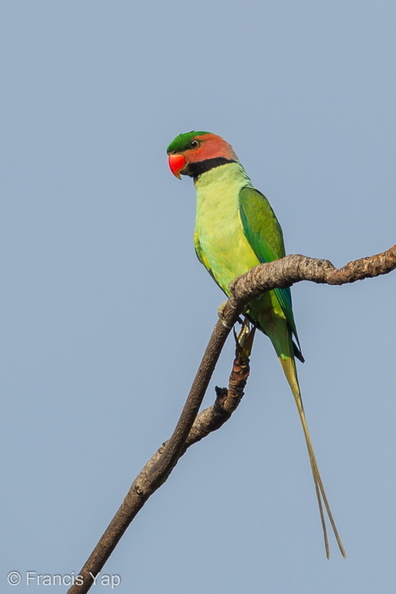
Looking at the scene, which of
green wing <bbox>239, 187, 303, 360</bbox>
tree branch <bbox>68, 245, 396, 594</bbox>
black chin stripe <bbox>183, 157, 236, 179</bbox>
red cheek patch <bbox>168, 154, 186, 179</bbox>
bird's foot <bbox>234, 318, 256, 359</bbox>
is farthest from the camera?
red cheek patch <bbox>168, 154, 186, 179</bbox>

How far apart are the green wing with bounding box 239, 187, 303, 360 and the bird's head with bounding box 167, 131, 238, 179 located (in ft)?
1.72

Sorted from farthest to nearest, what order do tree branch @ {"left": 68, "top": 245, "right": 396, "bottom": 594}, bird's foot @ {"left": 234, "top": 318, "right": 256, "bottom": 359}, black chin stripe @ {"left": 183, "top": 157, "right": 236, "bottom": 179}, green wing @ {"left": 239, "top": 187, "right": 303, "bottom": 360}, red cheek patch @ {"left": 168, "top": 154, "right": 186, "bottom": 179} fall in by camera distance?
red cheek patch @ {"left": 168, "top": 154, "right": 186, "bottom": 179}, black chin stripe @ {"left": 183, "top": 157, "right": 236, "bottom": 179}, green wing @ {"left": 239, "top": 187, "right": 303, "bottom": 360}, bird's foot @ {"left": 234, "top": 318, "right": 256, "bottom": 359}, tree branch @ {"left": 68, "top": 245, "right": 396, "bottom": 594}

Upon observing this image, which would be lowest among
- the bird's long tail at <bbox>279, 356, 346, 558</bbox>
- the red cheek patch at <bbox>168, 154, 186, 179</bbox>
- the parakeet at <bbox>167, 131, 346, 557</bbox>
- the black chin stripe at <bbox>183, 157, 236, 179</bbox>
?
the bird's long tail at <bbox>279, 356, 346, 558</bbox>

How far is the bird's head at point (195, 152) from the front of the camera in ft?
20.3

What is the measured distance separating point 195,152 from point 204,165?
0.55ft

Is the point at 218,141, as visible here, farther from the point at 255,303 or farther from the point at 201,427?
the point at 201,427

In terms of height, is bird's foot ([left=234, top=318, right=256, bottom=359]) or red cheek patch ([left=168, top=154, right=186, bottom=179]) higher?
red cheek patch ([left=168, top=154, right=186, bottom=179])

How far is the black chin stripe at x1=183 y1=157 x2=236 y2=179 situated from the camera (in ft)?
20.1

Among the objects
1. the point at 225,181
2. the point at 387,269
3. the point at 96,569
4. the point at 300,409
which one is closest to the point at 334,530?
the point at 300,409

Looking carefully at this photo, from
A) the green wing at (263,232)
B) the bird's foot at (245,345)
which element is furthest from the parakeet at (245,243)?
the bird's foot at (245,345)

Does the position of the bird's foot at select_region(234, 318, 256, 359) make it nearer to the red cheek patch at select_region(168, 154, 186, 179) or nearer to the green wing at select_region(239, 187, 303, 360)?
the green wing at select_region(239, 187, 303, 360)

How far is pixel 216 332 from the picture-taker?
3.77 metres

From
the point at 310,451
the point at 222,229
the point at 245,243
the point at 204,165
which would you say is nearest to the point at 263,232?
the point at 245,243

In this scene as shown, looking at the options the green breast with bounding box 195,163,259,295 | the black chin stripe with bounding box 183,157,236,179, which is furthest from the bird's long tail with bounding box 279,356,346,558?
the black chin stripe with bounding box 183,157,236,179
